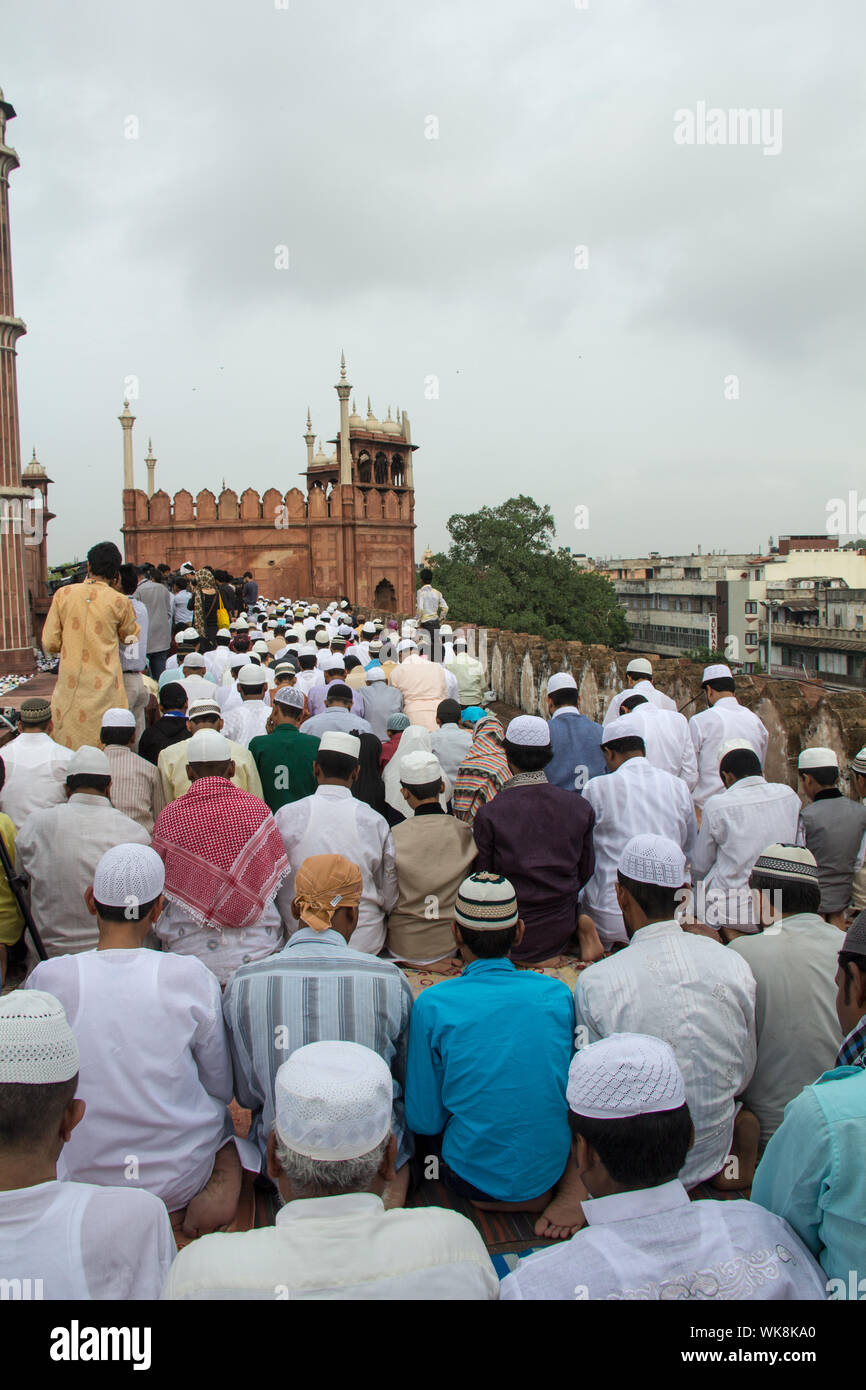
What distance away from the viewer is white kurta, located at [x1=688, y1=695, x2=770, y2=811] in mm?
6188

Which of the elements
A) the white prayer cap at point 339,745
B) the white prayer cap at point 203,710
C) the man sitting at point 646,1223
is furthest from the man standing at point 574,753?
the man sitting at point 646,1223

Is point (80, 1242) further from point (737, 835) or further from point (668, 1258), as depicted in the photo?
point (737, 835)

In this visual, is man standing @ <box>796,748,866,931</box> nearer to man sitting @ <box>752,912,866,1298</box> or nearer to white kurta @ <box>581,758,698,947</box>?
white kurta @ <box>581,758,698,947</box>

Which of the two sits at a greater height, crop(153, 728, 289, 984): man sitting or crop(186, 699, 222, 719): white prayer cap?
crop(186, 699, 222, 719): white prayer cap

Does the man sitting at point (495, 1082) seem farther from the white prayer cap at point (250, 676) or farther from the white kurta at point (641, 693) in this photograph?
the white prayer cap at point (250, 676)

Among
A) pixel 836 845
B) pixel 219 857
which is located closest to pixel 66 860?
pixel 219 857

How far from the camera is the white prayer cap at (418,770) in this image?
4.38 meters

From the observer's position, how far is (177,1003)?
8.84 ft

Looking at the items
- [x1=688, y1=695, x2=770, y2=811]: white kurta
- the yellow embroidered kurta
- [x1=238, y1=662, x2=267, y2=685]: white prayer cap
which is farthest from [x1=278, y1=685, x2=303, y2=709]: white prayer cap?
[x1=688, y1=695, x2=770, y2=811]: white kurta

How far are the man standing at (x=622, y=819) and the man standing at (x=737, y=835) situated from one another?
0.16 metres

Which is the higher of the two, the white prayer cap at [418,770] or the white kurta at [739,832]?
the white prayer cap at [418,770]

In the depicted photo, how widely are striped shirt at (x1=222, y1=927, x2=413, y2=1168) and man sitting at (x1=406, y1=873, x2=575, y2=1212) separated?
0.12 meters

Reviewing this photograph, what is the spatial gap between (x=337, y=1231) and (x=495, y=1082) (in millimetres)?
1195

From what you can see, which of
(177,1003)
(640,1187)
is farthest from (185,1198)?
(640,1187)
